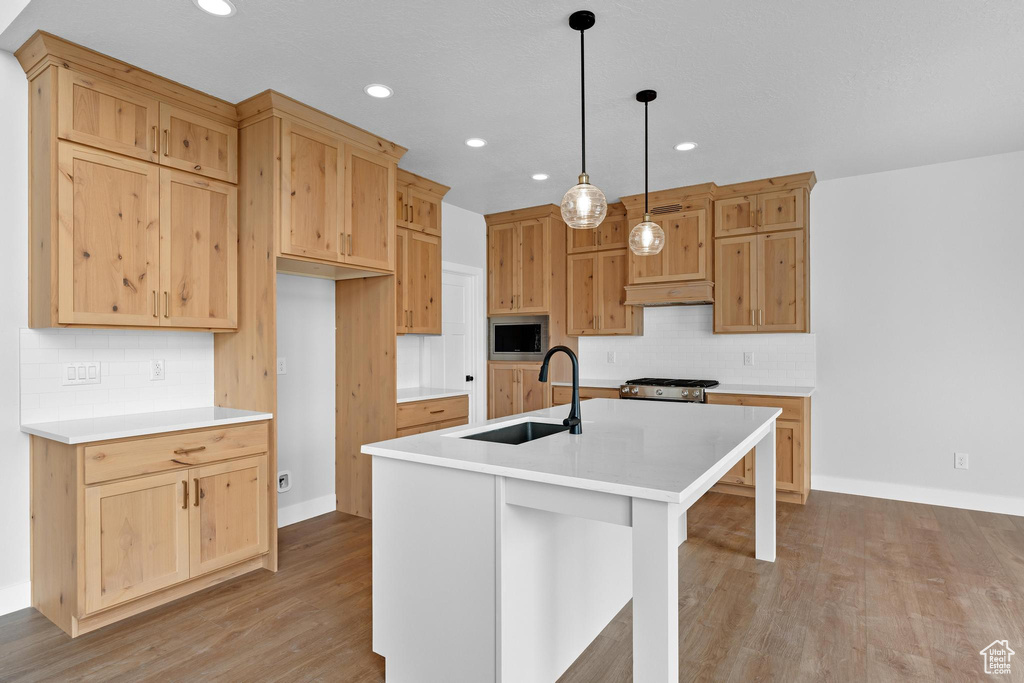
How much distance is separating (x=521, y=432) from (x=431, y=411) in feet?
5.40

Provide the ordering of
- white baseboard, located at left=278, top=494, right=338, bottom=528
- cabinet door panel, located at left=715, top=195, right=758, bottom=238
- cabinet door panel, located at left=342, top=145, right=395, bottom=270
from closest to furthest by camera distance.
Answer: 1. cabinet door panel, located at left=342, top=145, right=395, bottom=270
2. white baseboard, located at left=278, top=494, right=338, bottom=528
3. cabinet door panel, located at left=715, top=195, right=758, bottom=238

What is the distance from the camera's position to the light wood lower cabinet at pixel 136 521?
227cm

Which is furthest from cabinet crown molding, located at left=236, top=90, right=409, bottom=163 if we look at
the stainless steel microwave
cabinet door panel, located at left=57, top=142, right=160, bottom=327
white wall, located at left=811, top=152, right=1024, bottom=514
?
white wall, located at left=811, top=152, right=1024, bottom=514

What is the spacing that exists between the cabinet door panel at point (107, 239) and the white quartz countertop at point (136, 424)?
0.47 meters

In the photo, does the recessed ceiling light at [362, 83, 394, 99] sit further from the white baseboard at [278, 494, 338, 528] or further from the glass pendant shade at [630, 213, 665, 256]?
the white baseboard at [278, 494, 338, 528]

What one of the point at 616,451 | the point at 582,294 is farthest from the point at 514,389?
the point at 616,451

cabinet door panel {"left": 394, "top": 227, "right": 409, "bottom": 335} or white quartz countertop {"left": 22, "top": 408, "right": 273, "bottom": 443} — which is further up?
cabinet door panel {"left": 394, "top": 227, "right": 409, "bottom": 335}

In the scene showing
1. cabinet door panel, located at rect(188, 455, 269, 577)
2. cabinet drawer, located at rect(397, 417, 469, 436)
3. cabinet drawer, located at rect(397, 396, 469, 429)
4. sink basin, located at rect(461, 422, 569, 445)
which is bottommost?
cabinet door panel, located at rect(188, 455, 269, 577)

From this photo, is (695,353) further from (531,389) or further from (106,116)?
(106,116)

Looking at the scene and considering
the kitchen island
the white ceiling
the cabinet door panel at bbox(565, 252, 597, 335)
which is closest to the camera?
the kitchen island

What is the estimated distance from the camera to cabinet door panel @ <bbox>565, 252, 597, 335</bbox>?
17.3ft

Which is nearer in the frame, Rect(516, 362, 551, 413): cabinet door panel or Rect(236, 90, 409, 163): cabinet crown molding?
Rect(236, 90, 409, 163): cabinet crown molding

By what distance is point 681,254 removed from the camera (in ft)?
15.4

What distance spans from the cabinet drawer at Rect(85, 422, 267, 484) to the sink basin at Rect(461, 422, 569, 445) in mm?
1347
